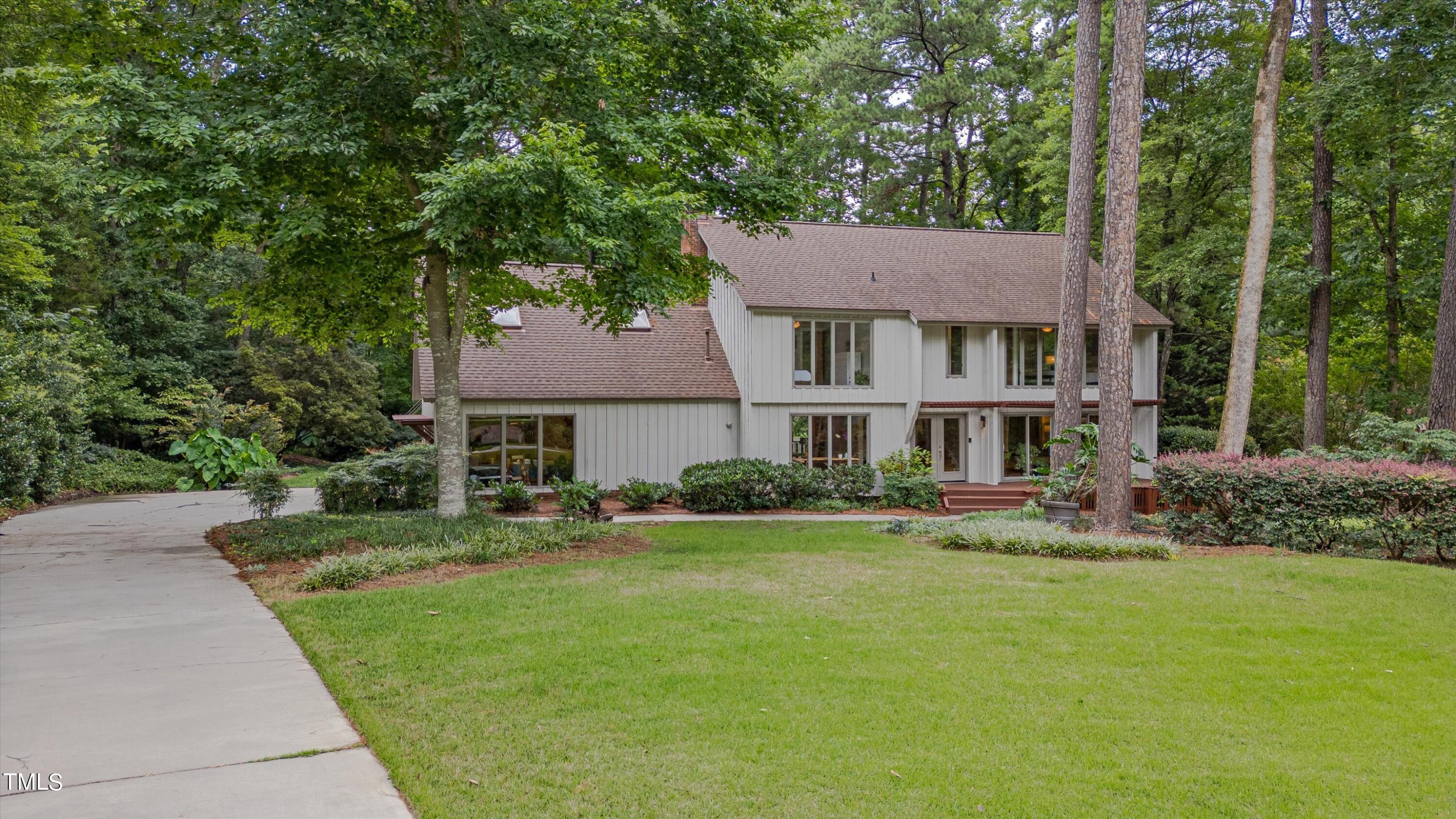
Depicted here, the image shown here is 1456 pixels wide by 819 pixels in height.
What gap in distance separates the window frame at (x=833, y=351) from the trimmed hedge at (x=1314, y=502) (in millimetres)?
8655

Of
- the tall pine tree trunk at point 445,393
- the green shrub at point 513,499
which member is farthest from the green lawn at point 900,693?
the green shrub at point 513,499

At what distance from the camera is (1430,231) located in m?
19.5

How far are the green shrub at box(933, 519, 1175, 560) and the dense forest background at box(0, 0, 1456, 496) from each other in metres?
5.88

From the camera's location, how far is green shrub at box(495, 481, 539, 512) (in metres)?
16.9

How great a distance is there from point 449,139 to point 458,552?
208 inches

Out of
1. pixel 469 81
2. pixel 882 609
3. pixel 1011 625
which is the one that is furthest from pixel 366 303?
pixel 1011 625

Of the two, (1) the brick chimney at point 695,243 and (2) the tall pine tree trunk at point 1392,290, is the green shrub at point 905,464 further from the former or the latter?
(2) the tall pine tree trunk at point 1392,290

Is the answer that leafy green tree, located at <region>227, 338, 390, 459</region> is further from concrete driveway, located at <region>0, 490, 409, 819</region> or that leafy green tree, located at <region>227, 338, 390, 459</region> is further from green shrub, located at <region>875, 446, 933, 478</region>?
concrete driveway, located at <region>0, 490, 409, 819</region>

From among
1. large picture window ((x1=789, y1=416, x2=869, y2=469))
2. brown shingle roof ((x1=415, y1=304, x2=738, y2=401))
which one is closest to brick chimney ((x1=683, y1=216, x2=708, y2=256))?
brown shingle roof ((x1=415, y1=304, x2=738, y2=401))

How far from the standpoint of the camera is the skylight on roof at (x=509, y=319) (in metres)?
20.8

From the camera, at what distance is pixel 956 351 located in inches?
856

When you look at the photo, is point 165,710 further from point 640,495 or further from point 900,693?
point 640,495

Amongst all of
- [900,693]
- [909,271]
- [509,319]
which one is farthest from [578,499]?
[909,271]

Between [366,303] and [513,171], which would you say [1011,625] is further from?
[366,303]
